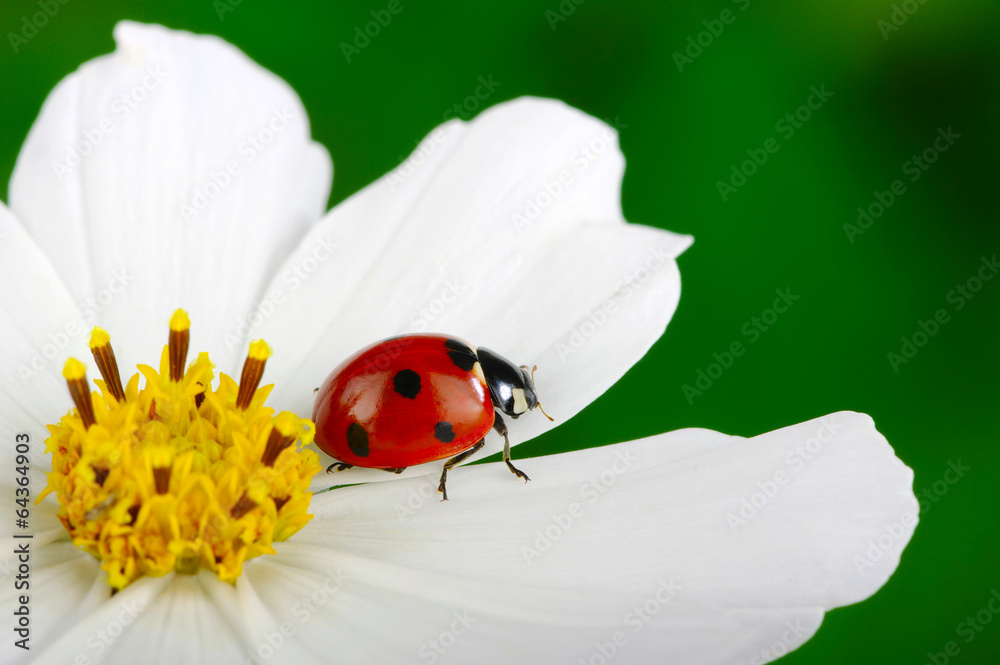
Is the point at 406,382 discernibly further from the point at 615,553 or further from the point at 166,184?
the point at 166,184

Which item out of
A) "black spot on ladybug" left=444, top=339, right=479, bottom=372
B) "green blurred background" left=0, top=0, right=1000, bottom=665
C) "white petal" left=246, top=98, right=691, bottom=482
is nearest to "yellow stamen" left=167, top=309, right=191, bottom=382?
"white petal" left=246, top=98, right=691, bottom=482

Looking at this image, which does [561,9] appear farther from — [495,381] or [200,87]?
[495,381]

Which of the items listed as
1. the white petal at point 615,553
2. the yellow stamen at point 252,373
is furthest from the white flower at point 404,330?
the yellow stamen at point 252,373

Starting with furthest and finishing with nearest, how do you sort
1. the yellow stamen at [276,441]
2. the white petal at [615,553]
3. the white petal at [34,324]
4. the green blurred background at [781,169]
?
the green blurred background at [781,169] → the white petal at [34,324] → the yellow stamen at [276,441] → the white petal at [615,553]

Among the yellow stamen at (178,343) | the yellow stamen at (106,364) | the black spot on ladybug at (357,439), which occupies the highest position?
the black spot on ladybug at (357,439)

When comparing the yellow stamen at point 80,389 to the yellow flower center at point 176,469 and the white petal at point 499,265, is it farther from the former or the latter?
the white petal at point 499,265

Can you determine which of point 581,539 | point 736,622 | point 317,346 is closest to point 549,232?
point 317,346
